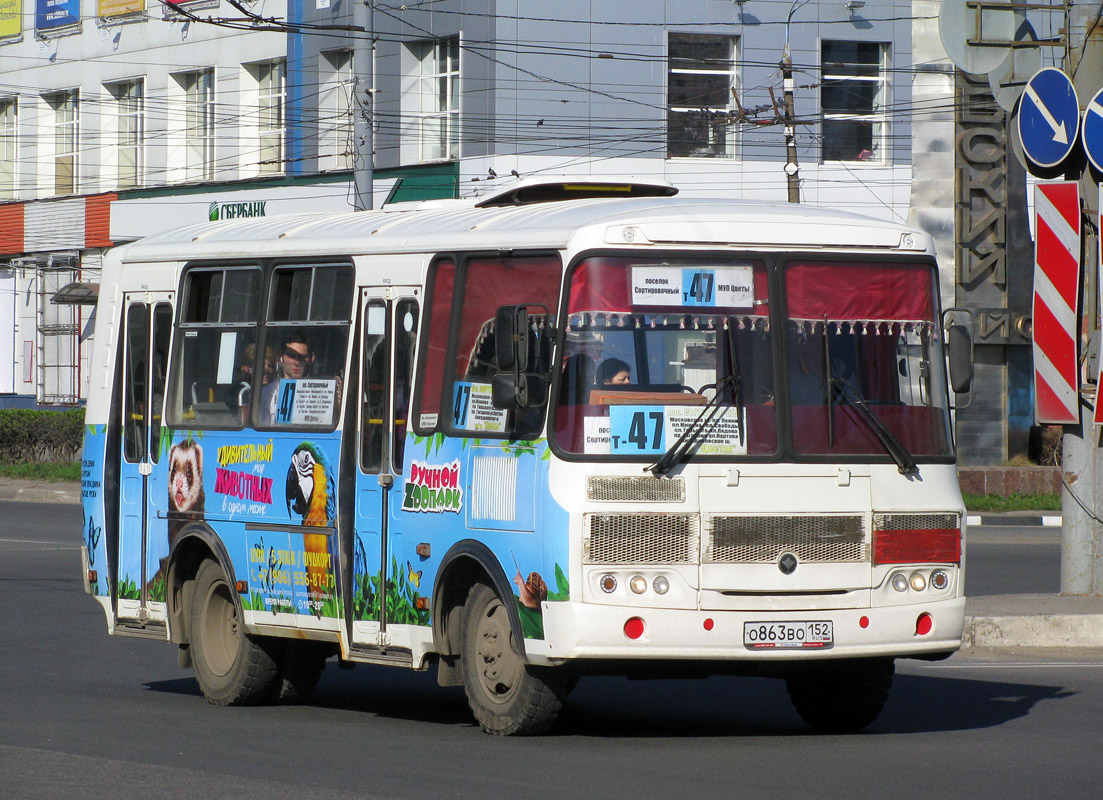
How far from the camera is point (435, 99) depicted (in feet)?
112

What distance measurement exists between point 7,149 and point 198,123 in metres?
7.87

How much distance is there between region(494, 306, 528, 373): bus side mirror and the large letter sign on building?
19.9ft

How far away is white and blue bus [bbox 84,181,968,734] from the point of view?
850cm

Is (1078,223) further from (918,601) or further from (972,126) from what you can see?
(972,126)

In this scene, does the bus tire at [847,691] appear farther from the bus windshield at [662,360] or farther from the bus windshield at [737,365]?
the bus windshield at [662,360]

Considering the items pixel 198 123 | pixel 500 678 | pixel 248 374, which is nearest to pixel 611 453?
pixel 500 678

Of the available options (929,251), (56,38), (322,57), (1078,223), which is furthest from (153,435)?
(56,38)

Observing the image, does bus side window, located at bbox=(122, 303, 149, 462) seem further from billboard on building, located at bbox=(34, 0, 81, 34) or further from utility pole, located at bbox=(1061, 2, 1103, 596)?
billboard on building, located at bbox=(34, 0, 81, 34)

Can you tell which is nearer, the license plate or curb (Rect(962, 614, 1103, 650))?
the license plate

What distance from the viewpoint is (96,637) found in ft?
45.0

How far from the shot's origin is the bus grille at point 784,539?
28.0ft

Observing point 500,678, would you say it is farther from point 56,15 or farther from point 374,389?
point 56,15

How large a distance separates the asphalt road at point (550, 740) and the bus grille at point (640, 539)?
86cm

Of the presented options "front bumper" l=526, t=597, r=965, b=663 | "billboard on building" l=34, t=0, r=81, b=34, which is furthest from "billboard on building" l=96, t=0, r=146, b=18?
"front bumper" l=526, t=597, r=965, b=663
